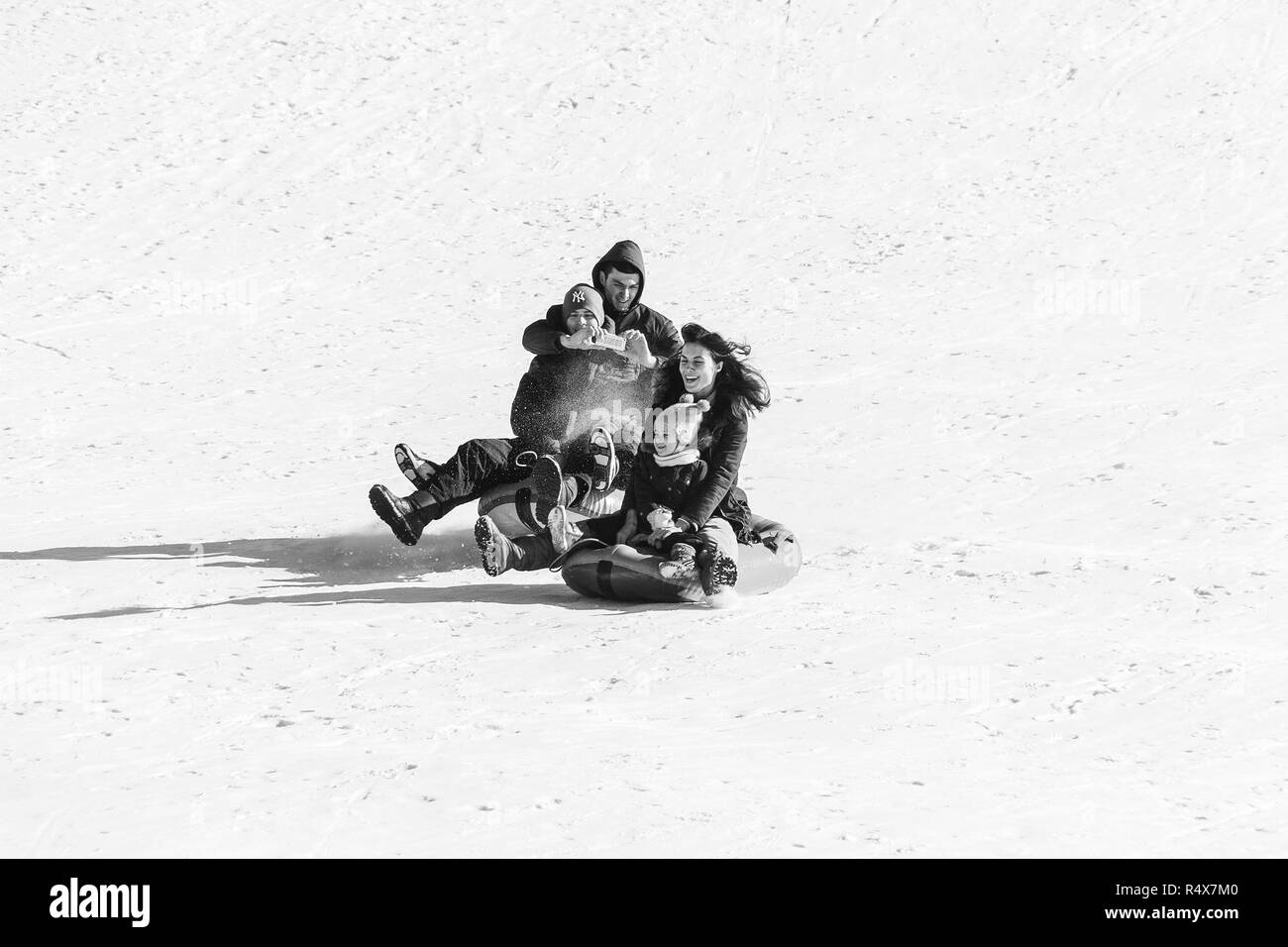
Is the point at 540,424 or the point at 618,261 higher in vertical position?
the point at 618,261

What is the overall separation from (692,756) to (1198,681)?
198cm

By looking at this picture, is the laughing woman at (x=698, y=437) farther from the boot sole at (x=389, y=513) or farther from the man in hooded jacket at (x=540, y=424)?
the boot sole at (x=389, y=513)

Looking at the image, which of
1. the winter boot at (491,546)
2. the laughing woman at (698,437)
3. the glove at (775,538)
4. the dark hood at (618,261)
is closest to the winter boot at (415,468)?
the winter boot at (491,546)

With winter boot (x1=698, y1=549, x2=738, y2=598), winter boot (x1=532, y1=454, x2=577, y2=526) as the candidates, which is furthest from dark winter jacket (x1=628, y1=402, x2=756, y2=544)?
winter boot (x1=532, y1=454, x2=577, y2=526)

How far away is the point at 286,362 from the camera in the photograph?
13484 mm

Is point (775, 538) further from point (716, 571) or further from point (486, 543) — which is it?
point (486, 543)

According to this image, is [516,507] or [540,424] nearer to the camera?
[516,507]

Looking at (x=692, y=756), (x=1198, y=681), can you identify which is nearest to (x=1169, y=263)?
(x=1198, y=681)

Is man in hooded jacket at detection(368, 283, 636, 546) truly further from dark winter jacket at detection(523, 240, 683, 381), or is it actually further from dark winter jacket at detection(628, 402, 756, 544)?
dark winter jacket at detection(628, 402, 756, 544)

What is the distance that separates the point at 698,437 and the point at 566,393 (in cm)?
113

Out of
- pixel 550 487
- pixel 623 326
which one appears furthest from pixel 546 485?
pixel 623 326

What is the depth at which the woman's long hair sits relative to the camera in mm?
7332

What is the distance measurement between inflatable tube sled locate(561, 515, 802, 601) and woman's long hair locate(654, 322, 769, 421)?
1.95ft

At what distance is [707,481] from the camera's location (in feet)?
23.9
